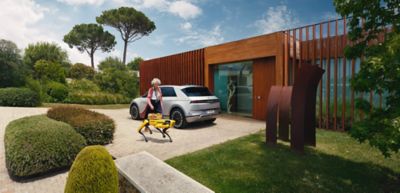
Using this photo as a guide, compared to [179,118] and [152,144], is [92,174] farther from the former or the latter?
[179,118]

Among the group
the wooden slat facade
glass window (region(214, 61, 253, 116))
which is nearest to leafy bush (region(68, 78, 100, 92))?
the wooden slat facade

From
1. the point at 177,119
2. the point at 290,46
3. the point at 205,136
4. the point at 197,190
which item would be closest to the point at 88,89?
the point at 177,119

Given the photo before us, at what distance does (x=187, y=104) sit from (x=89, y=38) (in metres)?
30.8

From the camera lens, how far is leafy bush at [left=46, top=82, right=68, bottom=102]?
15.9 metres

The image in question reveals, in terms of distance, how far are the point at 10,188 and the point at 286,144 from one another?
548 centimetres

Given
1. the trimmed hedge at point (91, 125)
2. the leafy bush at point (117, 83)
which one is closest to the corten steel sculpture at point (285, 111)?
the trimmed hedge at point (91, 125)

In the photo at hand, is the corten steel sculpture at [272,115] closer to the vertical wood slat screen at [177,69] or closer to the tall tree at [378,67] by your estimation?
the tall tree at [378,67]

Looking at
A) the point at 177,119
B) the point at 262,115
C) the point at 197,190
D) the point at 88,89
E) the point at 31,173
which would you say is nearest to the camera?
the point at 197,190

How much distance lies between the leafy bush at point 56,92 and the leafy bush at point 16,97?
10.1ft

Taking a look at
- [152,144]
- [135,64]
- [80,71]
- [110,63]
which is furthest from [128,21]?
[152,144]

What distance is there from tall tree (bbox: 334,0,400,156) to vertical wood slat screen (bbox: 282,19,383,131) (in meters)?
3.61

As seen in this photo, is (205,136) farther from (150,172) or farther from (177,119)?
(150,172)

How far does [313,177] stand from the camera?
10.1 feet

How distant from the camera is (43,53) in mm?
28312
